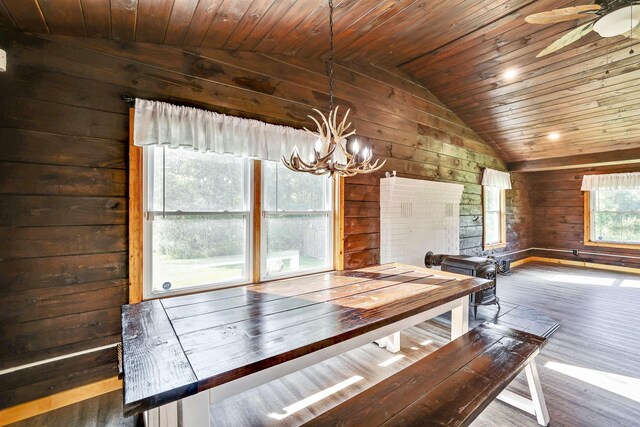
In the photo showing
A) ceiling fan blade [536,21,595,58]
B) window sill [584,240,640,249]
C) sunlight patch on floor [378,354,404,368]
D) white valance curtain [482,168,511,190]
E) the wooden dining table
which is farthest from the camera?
window sill [584,240,640,249]

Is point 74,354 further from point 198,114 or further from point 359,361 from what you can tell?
point 359,361

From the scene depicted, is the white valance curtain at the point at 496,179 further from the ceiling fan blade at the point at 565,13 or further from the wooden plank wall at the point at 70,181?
the wooden plank wall at the point at 70,181

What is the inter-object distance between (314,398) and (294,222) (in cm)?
164

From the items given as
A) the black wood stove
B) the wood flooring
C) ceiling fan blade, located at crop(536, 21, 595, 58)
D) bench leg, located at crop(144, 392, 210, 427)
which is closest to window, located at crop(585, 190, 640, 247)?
the wood flooring

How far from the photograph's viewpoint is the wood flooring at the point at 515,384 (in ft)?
6.31

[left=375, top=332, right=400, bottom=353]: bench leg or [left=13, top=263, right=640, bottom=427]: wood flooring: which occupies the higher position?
[left=375, top=332, right=400, bottom=353]: bench leg

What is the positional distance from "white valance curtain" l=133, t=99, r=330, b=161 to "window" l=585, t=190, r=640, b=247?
7313 millimetres

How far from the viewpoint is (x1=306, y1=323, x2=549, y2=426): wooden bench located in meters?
1.24

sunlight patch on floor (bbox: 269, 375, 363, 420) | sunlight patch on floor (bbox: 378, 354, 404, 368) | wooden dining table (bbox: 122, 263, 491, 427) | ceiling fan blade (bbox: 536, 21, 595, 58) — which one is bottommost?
sunlight patch on floor (bbox: 269, 375, 363, 420)

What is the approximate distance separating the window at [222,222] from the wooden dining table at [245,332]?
79 centimetres

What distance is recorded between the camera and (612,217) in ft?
21.0

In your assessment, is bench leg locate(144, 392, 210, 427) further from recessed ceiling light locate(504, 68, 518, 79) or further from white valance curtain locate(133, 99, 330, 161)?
recessed ceiling light locate(504, 68, 518, 79)

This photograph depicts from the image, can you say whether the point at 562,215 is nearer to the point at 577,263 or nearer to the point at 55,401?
the point at 577,263

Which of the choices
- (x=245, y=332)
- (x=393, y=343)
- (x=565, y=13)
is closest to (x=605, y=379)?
(x=393, y=343)
